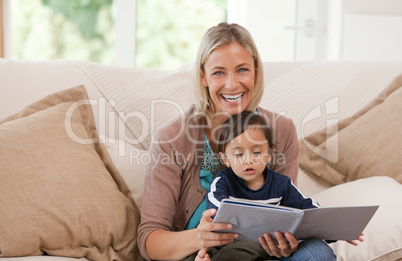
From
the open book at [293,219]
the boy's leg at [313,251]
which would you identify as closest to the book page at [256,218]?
the open book at [293,219]

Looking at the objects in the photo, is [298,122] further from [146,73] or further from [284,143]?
[146,73]

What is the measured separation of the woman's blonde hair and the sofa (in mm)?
78

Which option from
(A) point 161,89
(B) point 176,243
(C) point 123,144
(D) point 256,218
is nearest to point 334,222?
(D) point 256,218

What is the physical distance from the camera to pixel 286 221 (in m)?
1.14

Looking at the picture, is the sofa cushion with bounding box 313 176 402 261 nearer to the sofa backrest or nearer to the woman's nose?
the sofa backrest

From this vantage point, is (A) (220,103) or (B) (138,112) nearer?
(A) (220,103)

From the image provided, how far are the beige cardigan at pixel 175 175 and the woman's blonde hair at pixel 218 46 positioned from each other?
0.21 feet

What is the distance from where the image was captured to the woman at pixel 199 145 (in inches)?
58.7

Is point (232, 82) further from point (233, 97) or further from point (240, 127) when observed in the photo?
point (240, 127)

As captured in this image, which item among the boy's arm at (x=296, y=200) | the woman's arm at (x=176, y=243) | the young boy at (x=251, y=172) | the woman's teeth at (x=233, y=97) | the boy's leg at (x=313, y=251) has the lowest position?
the woman's arm at (x=176, y=243)

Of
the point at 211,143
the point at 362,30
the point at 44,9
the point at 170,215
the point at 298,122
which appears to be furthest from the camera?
the point at 44,9

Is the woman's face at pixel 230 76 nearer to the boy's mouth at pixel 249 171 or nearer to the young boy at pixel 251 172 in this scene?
the young boy at pixel 251 172

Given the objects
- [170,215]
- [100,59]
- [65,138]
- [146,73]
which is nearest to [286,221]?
[170,215]

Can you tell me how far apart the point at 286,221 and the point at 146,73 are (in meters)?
1.05
